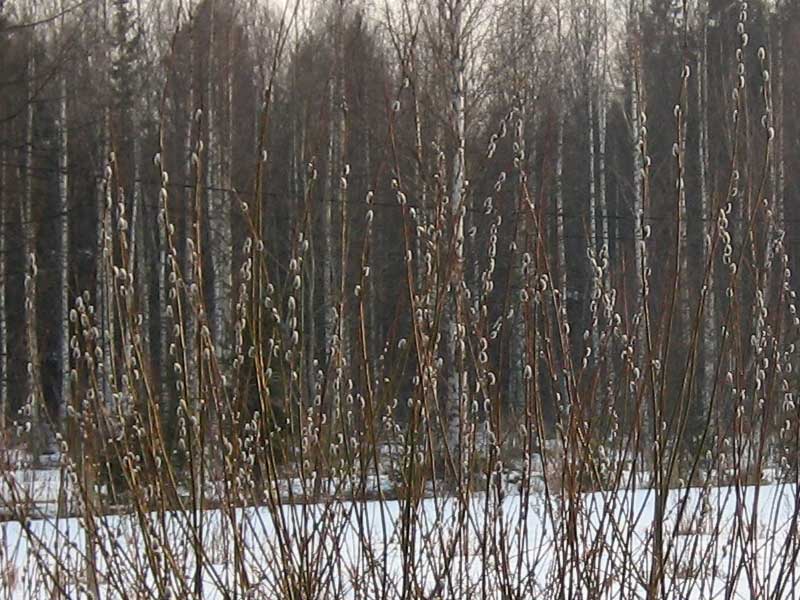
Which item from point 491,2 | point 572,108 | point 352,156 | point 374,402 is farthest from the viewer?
point 572,108

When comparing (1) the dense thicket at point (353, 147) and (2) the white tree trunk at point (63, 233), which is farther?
(2) the white tree trunk at point (63, 233)

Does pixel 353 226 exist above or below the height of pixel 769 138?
above

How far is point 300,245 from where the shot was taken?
2.06 metres

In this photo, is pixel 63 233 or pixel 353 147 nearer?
pixel 63 233

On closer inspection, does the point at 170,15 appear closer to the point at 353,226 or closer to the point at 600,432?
the point at 353,226

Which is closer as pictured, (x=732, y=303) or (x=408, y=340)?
(x=732, y=303)

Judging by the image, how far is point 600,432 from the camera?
246 cm

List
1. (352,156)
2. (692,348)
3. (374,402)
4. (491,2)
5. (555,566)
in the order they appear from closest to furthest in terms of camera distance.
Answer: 1. (692,348)
2. (374,402)
3. (555,566)
4. (491,2)
5. (352,156)

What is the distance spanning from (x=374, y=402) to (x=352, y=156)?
1545cm

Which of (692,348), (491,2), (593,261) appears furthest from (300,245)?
(491,2)

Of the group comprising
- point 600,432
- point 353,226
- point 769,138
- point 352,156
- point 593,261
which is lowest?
point 600,432

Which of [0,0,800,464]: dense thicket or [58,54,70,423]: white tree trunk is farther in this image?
[58,54,70,423]: white tree trunk

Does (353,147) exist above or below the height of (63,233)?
above

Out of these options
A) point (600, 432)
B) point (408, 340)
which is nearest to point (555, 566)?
point (600, 432)
